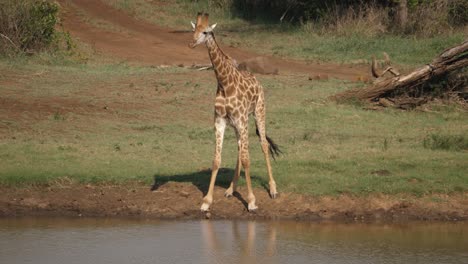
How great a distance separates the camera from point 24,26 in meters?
21.3

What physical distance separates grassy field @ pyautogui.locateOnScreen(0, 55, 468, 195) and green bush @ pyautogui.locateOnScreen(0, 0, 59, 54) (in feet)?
2.98

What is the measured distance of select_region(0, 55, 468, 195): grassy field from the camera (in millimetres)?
11500

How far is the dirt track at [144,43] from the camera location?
2233cm

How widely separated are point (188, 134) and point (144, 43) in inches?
471

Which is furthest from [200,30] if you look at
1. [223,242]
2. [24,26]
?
[24,26]

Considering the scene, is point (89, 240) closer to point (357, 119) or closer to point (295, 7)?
point (357, 119)

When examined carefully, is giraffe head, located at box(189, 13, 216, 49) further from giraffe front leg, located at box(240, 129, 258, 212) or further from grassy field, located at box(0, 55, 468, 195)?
grassy field, located at box(0, 55, 468, 195)

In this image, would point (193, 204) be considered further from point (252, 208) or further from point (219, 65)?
point (219, 65)

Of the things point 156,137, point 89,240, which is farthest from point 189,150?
point 89,240

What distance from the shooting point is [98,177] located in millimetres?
11367

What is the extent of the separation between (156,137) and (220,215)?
3972 mm

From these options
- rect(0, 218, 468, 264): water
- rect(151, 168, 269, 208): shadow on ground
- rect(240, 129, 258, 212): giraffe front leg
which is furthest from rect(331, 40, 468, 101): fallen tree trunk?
rect(240, 129, 258, 212): giraffe front leg

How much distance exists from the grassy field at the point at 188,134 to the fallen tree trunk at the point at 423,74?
46cm

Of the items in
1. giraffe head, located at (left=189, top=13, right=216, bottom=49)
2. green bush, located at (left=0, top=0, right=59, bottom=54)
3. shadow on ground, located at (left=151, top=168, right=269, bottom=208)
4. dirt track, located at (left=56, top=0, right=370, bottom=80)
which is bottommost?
shadow on ground, located at (left=151, top=168, right=269, bottom=208)
